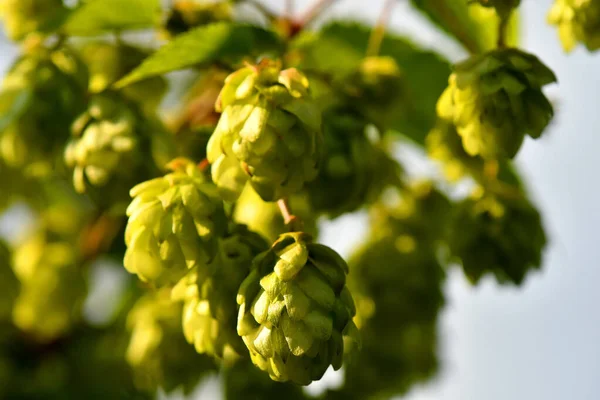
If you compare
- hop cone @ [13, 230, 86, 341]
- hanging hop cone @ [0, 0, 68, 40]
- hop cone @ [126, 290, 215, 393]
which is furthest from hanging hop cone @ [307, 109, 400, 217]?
hop cone @ [13, 230, 86, 341]

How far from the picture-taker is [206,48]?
66.5 inches

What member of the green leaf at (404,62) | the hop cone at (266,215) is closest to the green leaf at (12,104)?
the hop cone at (266,215)

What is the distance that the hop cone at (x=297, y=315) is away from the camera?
1.29 m

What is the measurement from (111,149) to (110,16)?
353 millimetres

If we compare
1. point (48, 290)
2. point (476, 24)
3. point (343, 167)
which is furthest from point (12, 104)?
point (476, 24)

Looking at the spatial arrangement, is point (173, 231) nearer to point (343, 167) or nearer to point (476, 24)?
point (343, 167)

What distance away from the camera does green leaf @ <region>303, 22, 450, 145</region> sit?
2.33 meters

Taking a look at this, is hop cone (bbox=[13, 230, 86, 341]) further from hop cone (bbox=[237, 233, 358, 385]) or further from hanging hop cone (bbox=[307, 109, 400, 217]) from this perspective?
hop cone (bbox=[237, 233, 358, 385])

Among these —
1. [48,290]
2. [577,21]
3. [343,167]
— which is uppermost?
[577,21]

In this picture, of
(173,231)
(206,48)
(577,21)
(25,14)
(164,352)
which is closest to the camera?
(173,231)

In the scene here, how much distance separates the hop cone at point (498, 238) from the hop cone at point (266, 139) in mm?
611

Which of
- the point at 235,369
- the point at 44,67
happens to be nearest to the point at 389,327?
the point at 235,369

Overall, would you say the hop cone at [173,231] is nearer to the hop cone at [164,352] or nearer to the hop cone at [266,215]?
the hop cone at [266,215]

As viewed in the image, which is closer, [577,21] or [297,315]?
[297,315]
